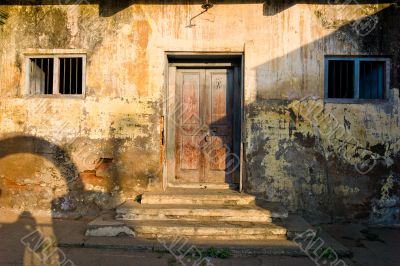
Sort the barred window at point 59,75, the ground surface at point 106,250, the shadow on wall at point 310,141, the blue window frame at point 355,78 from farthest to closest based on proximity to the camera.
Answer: the barred window at point 59,75, the blue window frame at point 355,78, the shadow on wall at point 310,141, the ground surface at point 106,250

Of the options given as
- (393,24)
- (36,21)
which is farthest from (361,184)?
(36,21)

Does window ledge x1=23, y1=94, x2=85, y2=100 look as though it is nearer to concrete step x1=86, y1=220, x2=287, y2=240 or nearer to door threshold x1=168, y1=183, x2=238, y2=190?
door threshold x1=168, y1=183, x2=238, y2=190

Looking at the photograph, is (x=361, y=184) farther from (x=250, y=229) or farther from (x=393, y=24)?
(x=393, y=24)

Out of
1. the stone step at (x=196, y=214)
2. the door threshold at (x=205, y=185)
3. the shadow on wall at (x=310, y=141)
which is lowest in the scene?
the stone step at (x=196, y=214)

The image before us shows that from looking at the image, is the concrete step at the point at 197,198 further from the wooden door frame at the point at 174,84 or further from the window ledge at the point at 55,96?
the window ledge at the point at 55,96

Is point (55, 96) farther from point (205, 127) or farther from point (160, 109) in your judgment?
point (205, 127)

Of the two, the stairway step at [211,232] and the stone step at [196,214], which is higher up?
the stone step at [196,214]

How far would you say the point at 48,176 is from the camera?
21.2ft

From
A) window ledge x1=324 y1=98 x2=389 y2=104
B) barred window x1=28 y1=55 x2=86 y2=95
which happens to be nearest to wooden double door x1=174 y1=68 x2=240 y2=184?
window ledge x1=324 y1=98 x2=389 y2=104

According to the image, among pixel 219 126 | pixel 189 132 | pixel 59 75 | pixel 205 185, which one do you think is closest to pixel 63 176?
pixel 59 75

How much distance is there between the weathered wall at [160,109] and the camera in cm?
620

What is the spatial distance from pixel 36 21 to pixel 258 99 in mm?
4345

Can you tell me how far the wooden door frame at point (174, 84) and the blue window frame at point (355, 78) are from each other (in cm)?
159

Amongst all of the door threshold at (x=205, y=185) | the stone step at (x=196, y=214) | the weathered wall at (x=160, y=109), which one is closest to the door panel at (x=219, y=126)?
the door threshold at (x=205, y=185)
